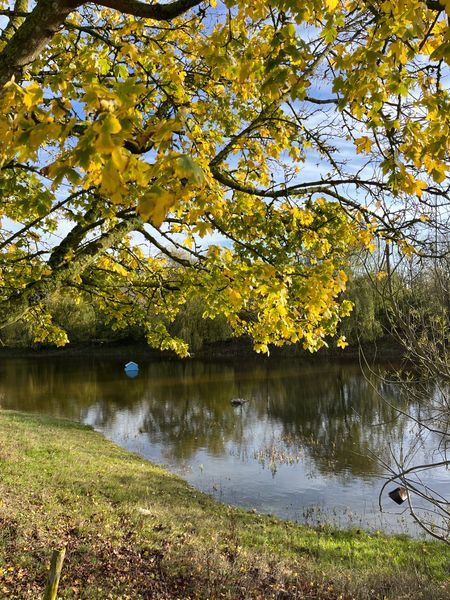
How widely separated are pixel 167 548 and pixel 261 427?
12765 millimetres

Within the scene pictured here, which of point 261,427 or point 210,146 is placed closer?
point 210,146

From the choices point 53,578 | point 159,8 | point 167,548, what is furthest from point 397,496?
point 159,8

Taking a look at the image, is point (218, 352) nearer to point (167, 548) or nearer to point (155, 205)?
point (167, 548)

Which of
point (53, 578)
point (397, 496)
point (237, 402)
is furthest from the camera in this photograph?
point (237, 402)

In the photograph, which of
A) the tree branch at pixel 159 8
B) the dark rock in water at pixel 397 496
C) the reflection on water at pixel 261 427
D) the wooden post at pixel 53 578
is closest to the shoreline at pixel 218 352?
the reflection on water at pixel 261 427

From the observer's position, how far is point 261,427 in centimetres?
1947

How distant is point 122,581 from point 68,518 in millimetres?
2293

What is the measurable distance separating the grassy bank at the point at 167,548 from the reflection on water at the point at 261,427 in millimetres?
1713

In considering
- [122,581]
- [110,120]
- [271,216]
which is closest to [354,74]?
[110,120]

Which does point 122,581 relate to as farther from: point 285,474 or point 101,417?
point 101,417

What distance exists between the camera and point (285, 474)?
14.1 meters

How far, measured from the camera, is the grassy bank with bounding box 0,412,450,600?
228 inches

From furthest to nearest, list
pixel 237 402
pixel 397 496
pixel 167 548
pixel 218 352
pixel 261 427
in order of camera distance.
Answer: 1. pixel 218 352
2. pixel 237 402
3. pixel 261 427
4. pixel 397 496
5. pixel 167 548

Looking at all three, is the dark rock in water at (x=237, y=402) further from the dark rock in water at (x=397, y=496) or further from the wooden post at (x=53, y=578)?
the wooden post at (x=53, y=578)
